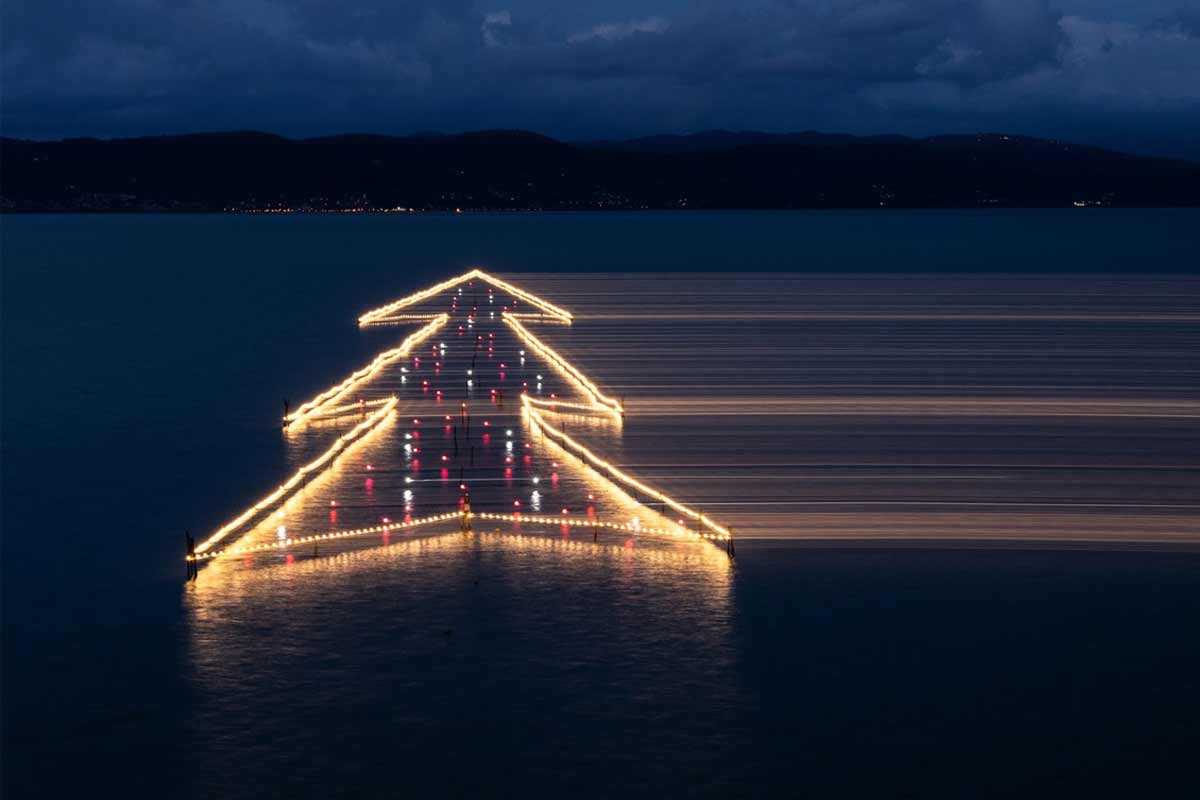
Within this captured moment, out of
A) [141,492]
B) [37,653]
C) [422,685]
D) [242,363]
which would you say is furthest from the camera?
[242,363]

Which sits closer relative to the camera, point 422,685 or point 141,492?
point 422,685

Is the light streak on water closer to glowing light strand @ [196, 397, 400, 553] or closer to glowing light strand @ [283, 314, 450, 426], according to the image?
glowing light strand @ [283, 314, 450, 426]

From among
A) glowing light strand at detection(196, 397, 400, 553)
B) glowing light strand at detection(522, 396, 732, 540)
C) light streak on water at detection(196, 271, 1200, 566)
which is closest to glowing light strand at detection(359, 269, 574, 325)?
light streak on water at detection(196, 271, 1200, 566)

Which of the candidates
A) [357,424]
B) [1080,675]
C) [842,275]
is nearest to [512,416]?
[357,424]

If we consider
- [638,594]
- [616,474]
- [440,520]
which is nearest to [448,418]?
[616,474]

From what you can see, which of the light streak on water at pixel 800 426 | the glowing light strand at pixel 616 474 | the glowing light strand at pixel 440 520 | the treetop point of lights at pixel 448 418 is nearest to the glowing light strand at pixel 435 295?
the treetop point of lights at pixel 448 418

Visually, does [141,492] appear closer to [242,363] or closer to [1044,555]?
[1044,555]
